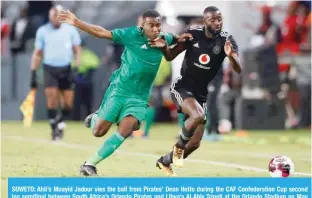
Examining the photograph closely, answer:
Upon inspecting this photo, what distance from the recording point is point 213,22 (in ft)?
44.8

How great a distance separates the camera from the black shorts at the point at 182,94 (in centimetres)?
1385

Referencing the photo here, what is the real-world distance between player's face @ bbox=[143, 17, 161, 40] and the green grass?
1766mm

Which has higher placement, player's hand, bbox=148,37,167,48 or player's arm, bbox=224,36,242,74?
player's hand, bbox=148,37,167,48

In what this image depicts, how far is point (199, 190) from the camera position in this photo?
1017 centimetres

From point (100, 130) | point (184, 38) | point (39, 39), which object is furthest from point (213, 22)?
point (39, 39)

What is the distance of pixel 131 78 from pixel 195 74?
3.31ft

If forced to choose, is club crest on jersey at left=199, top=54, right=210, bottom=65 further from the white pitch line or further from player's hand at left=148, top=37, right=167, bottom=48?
the white pitch line

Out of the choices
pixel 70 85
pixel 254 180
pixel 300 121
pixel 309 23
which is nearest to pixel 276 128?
pixel 300 121

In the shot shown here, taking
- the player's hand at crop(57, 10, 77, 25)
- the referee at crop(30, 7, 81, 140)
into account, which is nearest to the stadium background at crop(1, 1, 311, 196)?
the referee at crop(30, 7, 81, 140)

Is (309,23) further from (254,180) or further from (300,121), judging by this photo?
(254,180)

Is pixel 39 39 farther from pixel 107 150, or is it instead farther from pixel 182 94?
pixel 107 150

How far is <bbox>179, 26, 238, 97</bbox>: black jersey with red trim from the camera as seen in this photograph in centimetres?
1388

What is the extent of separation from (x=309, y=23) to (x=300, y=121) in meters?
2.59

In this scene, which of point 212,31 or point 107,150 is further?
point 212,31
